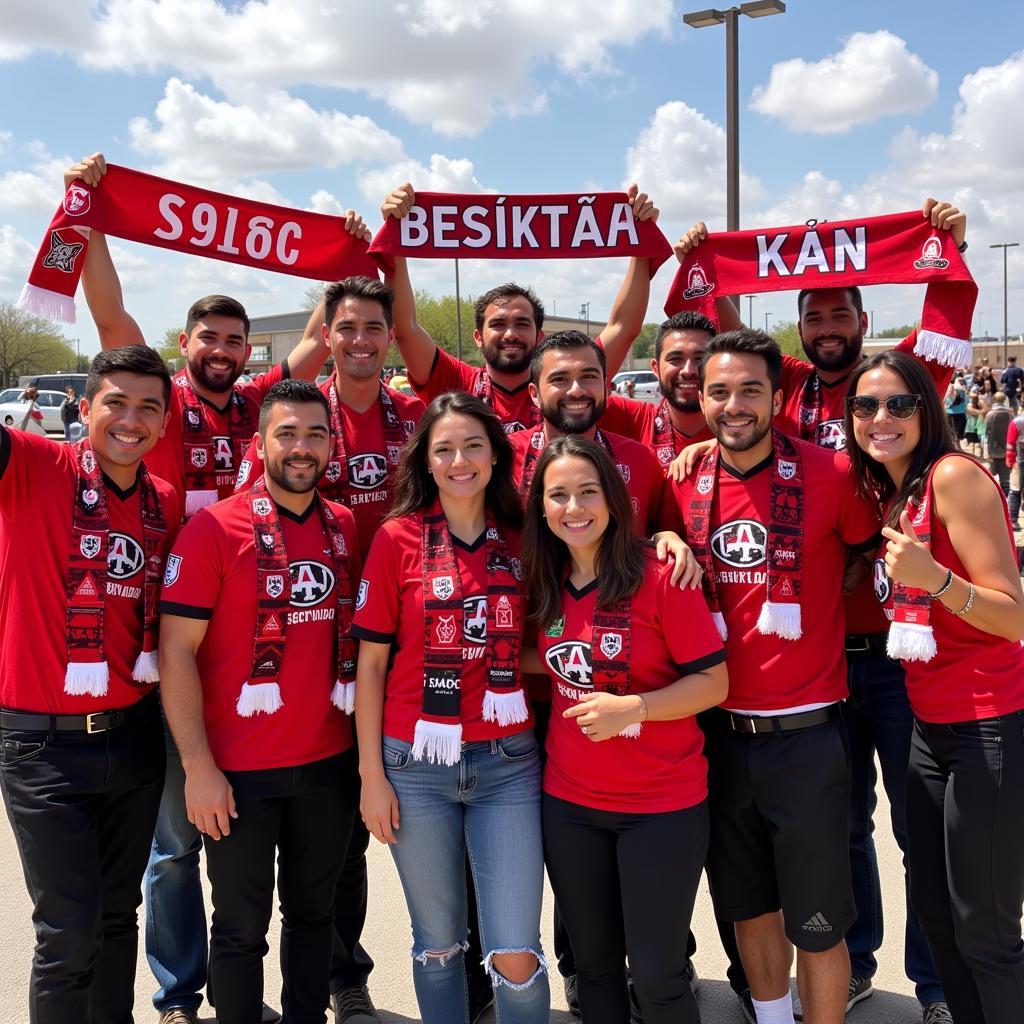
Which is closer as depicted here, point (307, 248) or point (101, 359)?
point (101, 359)

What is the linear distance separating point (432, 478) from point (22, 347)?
7014cm

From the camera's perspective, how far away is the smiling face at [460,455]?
3.14 metres

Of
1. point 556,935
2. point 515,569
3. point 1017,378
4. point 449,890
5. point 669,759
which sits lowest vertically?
point 556,935

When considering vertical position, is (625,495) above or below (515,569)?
above

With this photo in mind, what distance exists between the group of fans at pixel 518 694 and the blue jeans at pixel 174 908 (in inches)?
15.6

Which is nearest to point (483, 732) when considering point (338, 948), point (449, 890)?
point (449, 890)

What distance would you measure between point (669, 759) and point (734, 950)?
1.37m

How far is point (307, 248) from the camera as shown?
15.6 ft

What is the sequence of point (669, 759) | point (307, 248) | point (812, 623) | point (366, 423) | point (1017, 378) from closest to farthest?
point (669, 759) → point (812, 623) → point (366, 423) → point (307, 248) → point (1017, 378)

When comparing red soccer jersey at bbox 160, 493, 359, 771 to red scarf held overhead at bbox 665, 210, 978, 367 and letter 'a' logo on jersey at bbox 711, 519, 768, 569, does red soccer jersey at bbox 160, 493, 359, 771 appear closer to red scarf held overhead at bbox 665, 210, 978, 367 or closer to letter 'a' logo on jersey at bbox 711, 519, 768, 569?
letter 'a' logo on jersey at bbox 711, 519, 768, 569

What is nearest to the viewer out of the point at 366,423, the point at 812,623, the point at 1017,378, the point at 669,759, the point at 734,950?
the point at 669,759

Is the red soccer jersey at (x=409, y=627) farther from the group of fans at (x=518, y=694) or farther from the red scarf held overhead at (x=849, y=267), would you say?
the red scarf held overhead at (x=849, y=267)

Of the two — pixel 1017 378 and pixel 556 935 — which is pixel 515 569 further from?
pixel 1017 378

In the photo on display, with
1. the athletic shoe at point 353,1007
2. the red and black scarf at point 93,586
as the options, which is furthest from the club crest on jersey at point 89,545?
the athletic shoe at point 353,1007
